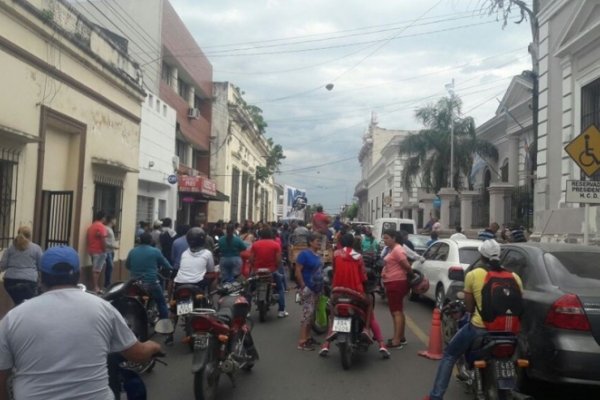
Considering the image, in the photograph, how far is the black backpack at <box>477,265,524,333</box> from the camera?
531 cm

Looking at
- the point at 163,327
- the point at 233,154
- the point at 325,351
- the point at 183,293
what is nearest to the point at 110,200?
the point at 183,293

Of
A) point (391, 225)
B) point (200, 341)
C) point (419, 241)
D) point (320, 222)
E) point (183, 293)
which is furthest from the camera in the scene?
point (391, 225)

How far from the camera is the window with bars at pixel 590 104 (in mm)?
16172

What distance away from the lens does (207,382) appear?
234 inches

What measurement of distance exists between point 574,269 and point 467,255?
5.67m

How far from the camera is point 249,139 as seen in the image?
1820 inches

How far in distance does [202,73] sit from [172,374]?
84.6 feet

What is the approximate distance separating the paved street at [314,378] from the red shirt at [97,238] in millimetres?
4725

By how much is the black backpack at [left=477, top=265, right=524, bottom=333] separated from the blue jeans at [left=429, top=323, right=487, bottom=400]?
14 cm

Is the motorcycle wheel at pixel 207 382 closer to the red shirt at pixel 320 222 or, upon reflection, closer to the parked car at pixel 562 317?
the parked car at pixel 562 317

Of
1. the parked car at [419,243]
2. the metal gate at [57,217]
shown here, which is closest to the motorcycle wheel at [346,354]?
the metal gate at [57,217]

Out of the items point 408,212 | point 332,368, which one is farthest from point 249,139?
point 332,368

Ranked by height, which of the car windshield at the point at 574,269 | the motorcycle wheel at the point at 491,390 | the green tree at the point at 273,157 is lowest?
the motorcycle wheel at the point at 491,390

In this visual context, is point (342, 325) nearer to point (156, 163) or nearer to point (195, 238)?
point (195, 238)
